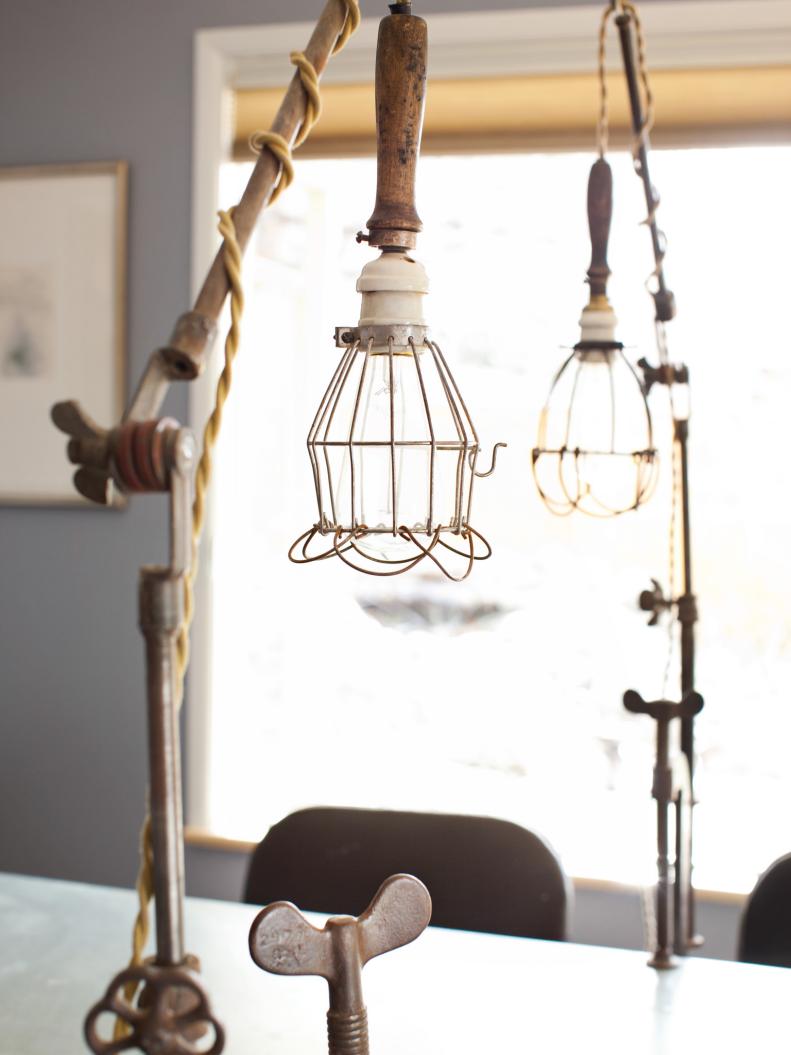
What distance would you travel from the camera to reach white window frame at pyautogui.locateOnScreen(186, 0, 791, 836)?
2.32 metres

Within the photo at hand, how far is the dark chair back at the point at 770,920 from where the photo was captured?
1.53 m

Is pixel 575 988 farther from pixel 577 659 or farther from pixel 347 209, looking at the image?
pixel 347 209

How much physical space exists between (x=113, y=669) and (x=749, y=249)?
1.65 m

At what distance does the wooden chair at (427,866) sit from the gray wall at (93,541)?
1036mm

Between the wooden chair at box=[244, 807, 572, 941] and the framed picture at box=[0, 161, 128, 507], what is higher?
the framed picture at box=[0, 161, 128, 507]

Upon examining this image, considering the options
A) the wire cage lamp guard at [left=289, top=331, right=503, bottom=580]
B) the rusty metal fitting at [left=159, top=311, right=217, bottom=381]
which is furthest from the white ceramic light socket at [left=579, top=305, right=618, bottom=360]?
the rusty metal fitting at [left=159, top=311, right=217, bottom=381]

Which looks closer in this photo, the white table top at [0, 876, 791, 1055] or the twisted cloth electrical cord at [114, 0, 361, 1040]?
the twisted cloth electrical cord at [114, 0, 361, 1040]

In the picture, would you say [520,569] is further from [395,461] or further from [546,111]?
[395,461]

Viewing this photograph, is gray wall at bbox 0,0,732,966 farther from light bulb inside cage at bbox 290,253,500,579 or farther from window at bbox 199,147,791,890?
light bulb inside cage at bbox 290,253,500,579

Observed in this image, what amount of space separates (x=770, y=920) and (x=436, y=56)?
1798mm

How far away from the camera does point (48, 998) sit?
1198 millimetres

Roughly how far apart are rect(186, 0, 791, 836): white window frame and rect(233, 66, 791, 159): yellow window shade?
36 millimetres

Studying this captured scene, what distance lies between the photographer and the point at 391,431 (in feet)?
1.98

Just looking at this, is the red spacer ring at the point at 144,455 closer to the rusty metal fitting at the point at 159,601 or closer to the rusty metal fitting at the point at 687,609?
the rusty metal fitting at the point at 159,601
